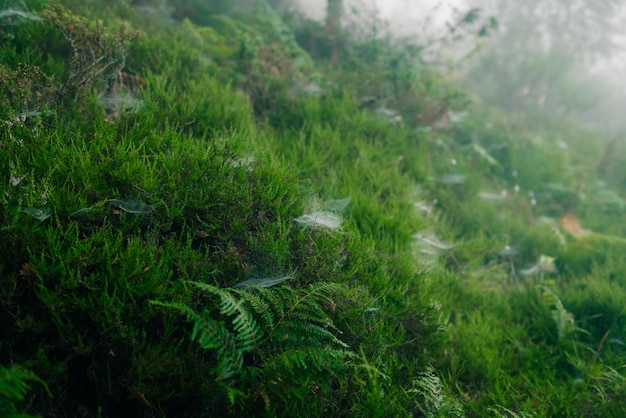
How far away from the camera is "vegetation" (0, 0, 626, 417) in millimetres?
1838

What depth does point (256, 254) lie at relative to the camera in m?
2.51

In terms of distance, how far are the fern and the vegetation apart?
13 millimetres

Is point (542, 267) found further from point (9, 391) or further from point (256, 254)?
point (9, 391)

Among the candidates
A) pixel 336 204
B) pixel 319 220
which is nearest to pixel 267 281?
pixel 319 220

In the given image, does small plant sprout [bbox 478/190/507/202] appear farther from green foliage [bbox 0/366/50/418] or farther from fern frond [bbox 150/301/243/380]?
green foliage [bbox 0/366/50/418]

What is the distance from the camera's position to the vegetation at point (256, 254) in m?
1.84

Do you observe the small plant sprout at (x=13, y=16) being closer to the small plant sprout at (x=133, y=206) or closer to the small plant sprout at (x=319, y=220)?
the small plant sprout at (x=133, y=206)

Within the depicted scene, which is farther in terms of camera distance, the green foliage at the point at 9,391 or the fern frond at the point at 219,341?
the fern frond at the point at 219,341

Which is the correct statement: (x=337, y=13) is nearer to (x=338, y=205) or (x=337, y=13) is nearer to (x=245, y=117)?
(x=245, y=117)

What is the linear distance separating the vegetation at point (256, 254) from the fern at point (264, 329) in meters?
0.01

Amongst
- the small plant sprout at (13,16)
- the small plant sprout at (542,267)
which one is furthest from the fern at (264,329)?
the small plant sprout at (13,16)

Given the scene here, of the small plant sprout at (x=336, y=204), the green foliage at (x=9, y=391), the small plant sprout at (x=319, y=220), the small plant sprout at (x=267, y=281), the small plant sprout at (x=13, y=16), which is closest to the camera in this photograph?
the green foliage at (x=9, y=391)

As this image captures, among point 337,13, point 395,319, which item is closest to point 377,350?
point 395,319

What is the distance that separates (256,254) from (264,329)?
546 mm
